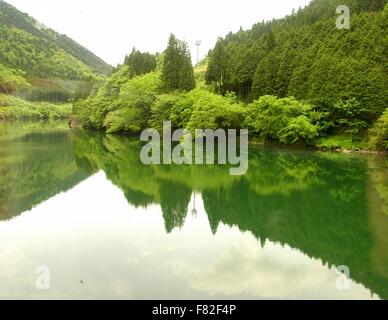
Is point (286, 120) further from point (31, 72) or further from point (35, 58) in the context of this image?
point (35, 58)

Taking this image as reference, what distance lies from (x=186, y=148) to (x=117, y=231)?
71.1 ft

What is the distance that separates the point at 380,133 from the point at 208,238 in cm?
2060

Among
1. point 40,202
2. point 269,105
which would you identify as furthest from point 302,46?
point 40,202

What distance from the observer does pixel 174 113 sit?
38.9 m

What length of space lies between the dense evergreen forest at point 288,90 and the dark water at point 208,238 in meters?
9.95

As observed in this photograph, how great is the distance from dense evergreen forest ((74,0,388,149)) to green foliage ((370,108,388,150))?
0.07m

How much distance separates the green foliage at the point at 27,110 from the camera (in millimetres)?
79875

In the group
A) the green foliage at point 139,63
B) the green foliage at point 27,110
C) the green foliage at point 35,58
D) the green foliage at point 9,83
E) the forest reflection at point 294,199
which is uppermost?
the green foliage at point 35,58

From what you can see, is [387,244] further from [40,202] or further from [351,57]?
[351,57]

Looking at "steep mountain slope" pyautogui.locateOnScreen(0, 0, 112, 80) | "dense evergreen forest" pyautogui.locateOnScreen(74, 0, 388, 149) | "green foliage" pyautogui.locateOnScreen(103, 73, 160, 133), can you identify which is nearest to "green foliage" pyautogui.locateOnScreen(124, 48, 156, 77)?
"dense evergreen forest" pyautogui.locateOnScreen(74, 0, 388, 149)

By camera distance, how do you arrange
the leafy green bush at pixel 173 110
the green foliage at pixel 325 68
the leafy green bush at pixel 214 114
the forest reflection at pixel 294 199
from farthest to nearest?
the leafy green bush at pixel 173 110 → the leafy green bush at pixel 214 114 → the green foliage at pixel 325 68 → the forest reflection at pixel 294 199
